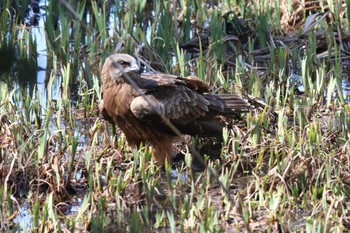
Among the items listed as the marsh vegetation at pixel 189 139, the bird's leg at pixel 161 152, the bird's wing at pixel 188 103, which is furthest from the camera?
the bird's wing at pixel 188 103

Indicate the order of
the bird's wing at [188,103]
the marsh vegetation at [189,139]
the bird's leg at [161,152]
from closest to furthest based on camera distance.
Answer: the marsh vegetation at [189,139] → the bird's leg at [161,152] → the bird's wing at [188,103]

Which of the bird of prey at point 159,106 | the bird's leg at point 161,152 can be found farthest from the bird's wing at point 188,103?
the bird's leg at point 161,152

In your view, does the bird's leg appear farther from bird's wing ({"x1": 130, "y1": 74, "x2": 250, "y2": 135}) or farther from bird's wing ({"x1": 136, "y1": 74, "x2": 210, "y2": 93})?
bird's wing ({"x1": 136, "y1": 74, "x2": 210, "y2": 93})

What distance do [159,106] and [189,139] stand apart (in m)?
0.70

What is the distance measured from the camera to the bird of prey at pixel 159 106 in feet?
21.1

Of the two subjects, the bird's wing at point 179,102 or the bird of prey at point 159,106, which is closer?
the bird of prey at point 159,106

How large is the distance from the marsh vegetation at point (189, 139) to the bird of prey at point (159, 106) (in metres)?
0.15

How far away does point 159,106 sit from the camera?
648cm

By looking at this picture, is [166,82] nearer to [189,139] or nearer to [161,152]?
[161,152]

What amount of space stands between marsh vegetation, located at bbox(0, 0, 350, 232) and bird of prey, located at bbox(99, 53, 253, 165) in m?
0.15

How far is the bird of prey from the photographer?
6438 mm

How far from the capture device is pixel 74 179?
598cm

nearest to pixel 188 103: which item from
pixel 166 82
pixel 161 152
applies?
pixel 166 82

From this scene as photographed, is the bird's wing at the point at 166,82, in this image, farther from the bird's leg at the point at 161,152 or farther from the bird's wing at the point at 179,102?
the bird's leg at the point at 161,152
